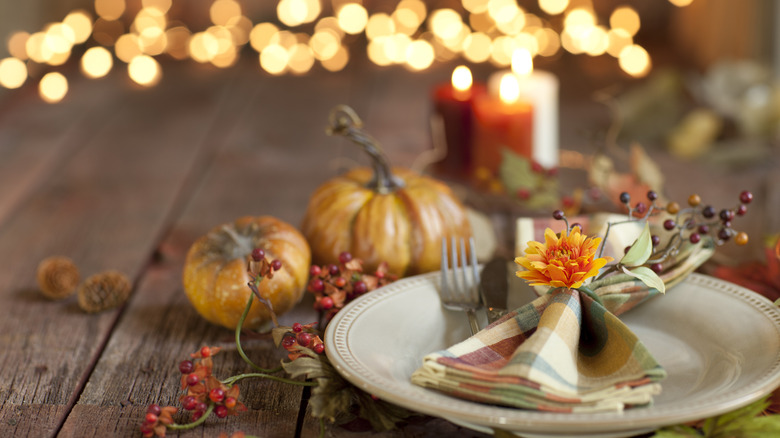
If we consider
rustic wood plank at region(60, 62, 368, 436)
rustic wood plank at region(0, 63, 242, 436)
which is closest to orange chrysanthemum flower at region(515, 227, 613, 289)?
rustic wood plank at region(60, 62, 368, 436)

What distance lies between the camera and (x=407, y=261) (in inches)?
37.1

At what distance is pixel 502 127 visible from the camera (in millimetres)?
1290

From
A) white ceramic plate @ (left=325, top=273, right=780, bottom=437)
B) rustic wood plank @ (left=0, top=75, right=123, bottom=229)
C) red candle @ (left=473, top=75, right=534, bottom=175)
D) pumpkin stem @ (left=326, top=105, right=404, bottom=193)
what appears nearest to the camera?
white ceramic plate @ (left=325, top=273, right=780, bottom=437)

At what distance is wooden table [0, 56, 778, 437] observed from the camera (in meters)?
0.75

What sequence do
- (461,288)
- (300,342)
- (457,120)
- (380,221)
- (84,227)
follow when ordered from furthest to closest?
(457,120) → (84,227) → (380,221) → (461,288) → (300,342)

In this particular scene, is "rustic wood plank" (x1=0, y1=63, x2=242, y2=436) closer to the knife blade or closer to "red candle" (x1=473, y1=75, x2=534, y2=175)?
the knife blade

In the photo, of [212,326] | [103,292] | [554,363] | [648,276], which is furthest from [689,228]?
[103,292]

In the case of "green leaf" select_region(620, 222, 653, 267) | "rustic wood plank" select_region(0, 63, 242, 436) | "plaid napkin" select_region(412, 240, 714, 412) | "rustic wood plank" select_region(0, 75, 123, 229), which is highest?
"green leaf" select_region(620, 222, 653, 267)

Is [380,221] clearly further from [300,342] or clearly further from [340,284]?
[300,342]

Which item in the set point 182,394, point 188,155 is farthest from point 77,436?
point 188,155

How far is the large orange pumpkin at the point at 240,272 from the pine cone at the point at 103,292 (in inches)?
5.3

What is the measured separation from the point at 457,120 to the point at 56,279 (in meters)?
0.66

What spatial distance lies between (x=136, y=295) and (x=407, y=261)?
34 cm

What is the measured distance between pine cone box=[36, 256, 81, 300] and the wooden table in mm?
15
